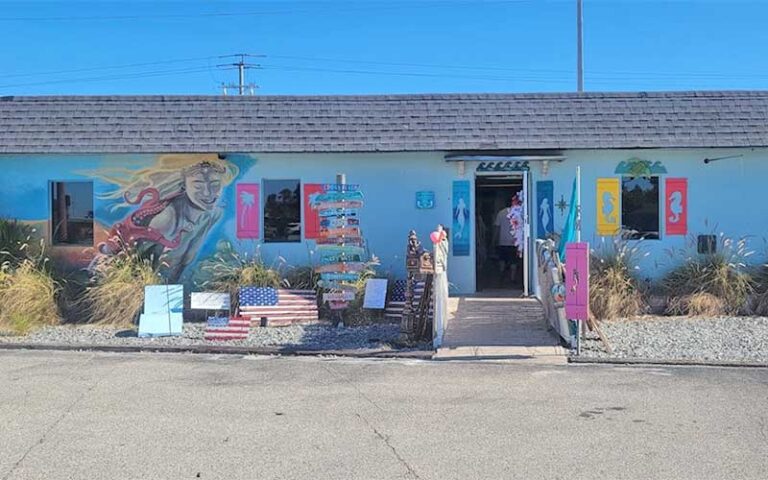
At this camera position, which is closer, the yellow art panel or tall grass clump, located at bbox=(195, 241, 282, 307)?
tall grass clump, located at bbox=(195, 241, 282, 307)

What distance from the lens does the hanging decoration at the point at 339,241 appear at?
38.2 feet

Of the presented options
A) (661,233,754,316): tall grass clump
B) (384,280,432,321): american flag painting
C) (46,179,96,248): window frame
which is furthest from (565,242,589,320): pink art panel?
(46,179,96,248): window frame

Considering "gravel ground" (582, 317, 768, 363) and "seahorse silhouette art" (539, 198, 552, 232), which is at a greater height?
"seahorse silhouette art" (539, 198, 552, 232)

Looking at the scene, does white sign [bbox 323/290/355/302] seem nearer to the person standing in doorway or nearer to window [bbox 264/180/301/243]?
window [bbox 264/180/301/243]

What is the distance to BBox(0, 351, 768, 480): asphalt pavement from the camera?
5.17m

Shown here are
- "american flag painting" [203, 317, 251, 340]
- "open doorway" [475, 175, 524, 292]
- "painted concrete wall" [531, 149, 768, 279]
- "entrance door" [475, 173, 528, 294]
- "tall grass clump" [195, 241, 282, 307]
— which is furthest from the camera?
"open doorway" [475, 175, 524, 292]

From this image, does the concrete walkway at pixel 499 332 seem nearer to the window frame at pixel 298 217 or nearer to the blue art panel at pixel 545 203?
the blue art panel at pixel 545 203

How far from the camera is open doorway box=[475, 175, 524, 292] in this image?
1473 centimetres

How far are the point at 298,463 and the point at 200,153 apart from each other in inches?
377

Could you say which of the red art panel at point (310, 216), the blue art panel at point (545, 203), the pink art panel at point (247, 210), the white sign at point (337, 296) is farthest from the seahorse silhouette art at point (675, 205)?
the pink art panel at point (247, 210)

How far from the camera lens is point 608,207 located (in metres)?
13.8

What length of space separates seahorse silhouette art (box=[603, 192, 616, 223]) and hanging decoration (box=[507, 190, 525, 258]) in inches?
61.4

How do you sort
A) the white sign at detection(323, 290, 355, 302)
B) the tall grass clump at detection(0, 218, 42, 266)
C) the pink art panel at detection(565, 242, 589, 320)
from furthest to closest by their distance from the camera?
the tall grass clump at detection(0, 218, 42, 266), the white sign at detection(323, 290, 355, 302), the pink art panel at detection(565, 242, 589, 320)

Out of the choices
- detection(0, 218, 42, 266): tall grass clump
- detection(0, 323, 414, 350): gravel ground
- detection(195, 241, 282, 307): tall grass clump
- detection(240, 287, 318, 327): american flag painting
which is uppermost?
detection(0, 218, 42, 266): tall grass clump
